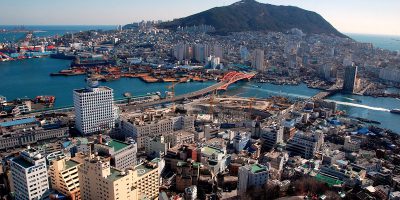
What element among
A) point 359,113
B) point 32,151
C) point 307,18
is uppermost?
point 307,18

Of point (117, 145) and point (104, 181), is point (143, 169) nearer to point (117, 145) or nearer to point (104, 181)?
point (104, 181)

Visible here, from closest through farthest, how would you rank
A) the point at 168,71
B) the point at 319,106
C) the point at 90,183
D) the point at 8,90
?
1. the point at 90,183
2. the point at 319,106
3. the point at 8,90
4. the point at 168,71

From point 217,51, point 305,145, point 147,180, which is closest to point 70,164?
point 147,180

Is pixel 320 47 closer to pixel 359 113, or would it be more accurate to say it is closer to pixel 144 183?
pixel 359 113

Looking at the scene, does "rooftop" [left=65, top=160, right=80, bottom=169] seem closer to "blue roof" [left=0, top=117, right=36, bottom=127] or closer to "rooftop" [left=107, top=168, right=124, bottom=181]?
Result: "rooftop" [left=107, top=168, right=124, bottom=181]

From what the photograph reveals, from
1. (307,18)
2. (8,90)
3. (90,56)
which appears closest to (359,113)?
(8,90)

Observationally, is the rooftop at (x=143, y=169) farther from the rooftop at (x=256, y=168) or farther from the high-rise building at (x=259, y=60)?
the high-rise building at (x=259, y=60)
